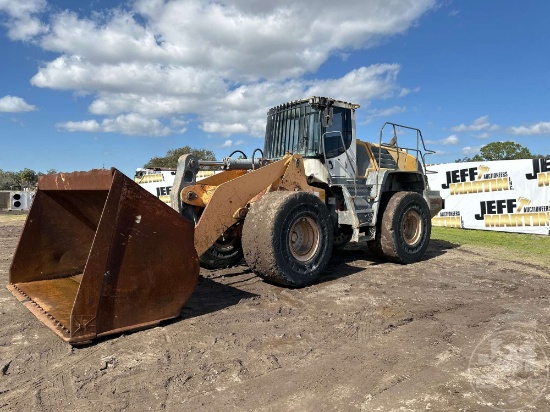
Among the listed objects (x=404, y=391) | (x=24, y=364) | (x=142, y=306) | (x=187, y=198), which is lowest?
(x=404, y=391)

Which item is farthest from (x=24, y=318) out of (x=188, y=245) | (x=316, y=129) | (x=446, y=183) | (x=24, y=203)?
(x=24, y=203)

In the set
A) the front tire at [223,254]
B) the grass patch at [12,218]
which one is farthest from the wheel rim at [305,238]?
the grass patch at [12,218]

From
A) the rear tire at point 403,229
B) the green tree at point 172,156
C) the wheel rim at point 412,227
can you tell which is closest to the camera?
the rear tire at point 403,229

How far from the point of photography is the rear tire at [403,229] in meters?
7.51

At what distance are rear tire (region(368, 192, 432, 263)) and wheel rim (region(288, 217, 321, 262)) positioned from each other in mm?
1820

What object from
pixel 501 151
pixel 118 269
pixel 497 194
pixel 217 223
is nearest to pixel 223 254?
pixel 217 223

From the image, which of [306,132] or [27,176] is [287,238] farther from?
[27,176]

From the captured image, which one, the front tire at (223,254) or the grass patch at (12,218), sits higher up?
the grass patch at (12,218)

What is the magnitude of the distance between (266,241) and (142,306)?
6.13 feet

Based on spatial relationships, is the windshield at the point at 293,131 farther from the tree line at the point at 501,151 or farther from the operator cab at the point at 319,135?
the tree line at the point at 501,151

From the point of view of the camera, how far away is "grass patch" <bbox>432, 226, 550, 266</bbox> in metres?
9.23

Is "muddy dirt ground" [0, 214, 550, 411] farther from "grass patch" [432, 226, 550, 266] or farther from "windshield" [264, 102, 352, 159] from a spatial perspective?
"grass patch" [432, 226, 550, 266]

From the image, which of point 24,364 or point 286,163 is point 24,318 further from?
point 286,163

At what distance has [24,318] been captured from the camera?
4594mm
